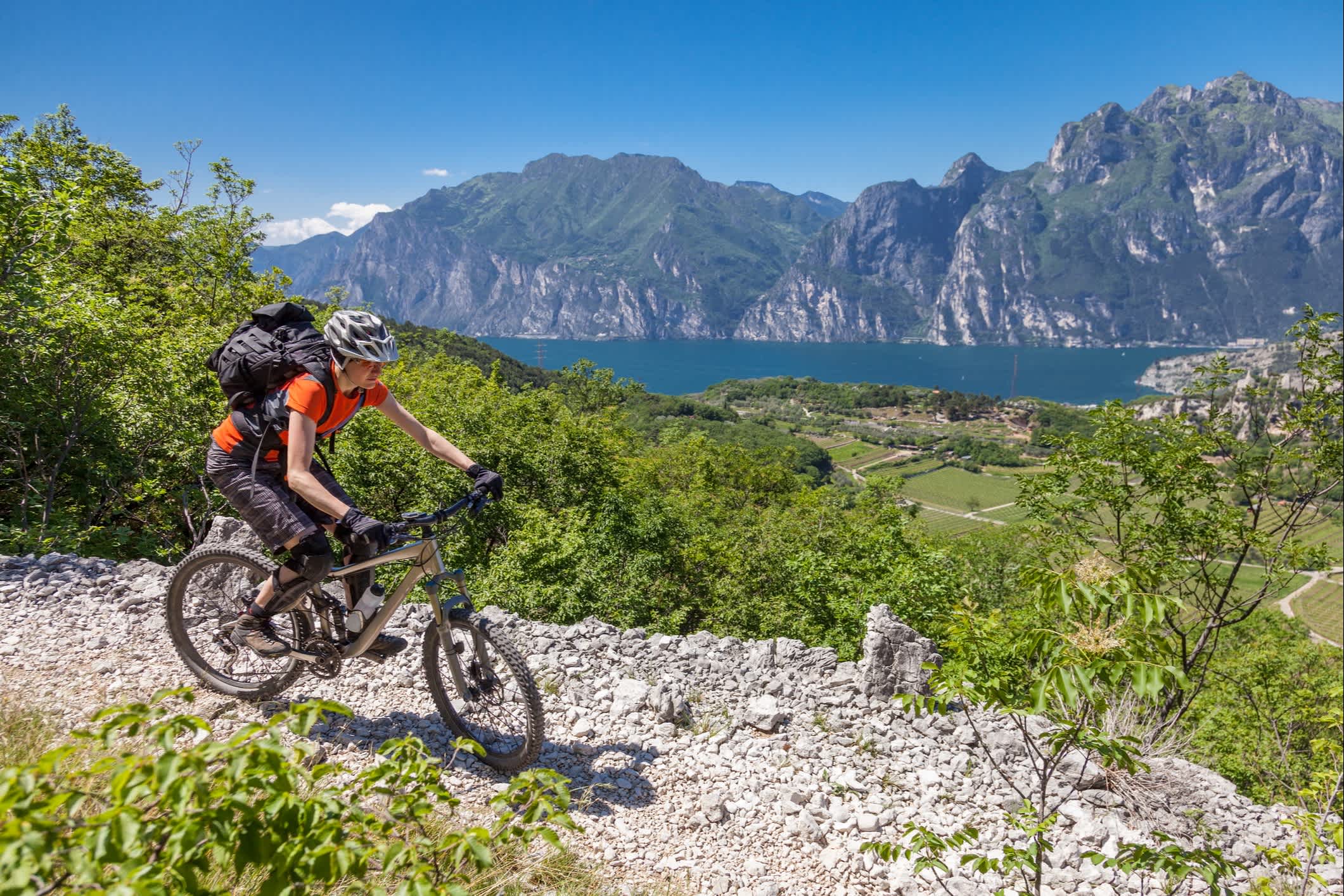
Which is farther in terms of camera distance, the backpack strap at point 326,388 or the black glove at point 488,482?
the black glove at point 488,482

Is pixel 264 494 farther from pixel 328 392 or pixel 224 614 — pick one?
pixel 224 614

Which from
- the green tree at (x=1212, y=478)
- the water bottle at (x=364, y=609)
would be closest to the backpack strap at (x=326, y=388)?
the water bottle at (x=364, y=609)

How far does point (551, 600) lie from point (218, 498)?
508 centimetres

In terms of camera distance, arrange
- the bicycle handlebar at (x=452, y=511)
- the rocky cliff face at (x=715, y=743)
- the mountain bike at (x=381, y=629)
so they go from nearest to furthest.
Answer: the bicycle handlebar at (x=452, y=511) → the mountain bike at (x=381, y=629) → the rocky cliff face at (x=715, y=743)

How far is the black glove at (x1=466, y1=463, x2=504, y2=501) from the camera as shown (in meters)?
4.16

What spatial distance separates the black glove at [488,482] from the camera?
4.16 metres

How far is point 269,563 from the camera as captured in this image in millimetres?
4621

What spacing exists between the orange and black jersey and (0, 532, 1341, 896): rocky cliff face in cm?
205

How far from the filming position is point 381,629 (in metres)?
4.46

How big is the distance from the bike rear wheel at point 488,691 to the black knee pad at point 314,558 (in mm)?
778

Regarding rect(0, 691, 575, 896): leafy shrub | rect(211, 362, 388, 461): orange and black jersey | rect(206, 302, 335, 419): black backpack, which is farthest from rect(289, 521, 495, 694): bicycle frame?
rect(0, 691, 575, 896): leafy shrub

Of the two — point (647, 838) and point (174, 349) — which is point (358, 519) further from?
point (174, 349)

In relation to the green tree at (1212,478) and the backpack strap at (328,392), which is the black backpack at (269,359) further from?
the green tree at (1212,478)

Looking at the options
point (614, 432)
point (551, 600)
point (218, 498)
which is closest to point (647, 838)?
point (551, 600)
